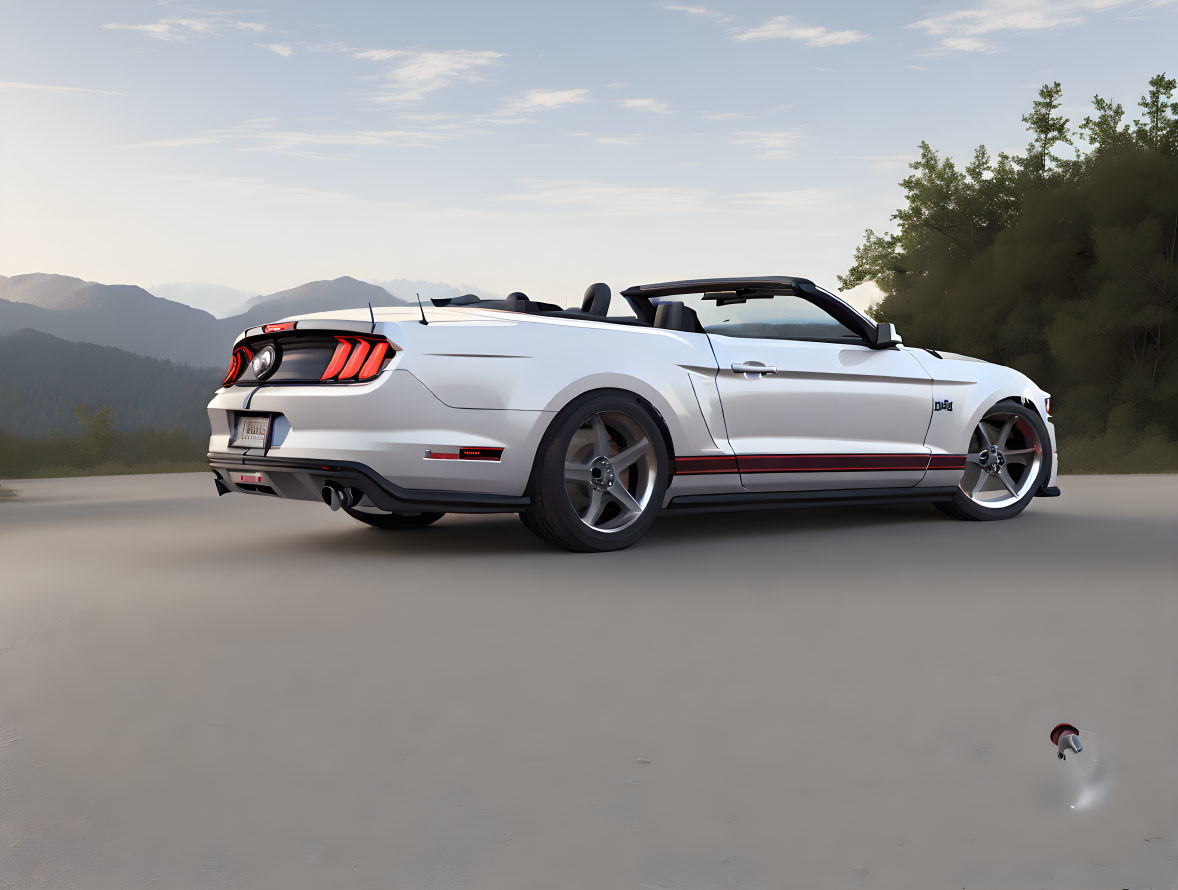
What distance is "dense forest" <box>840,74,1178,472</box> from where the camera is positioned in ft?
75.6

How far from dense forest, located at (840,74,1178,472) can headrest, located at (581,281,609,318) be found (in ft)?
50.7

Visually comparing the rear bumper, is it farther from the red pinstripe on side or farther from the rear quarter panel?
the red pinstripe on side

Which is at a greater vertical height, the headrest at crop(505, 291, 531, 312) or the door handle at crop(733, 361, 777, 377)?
the headrest at crop(505, 291, 531, 312)

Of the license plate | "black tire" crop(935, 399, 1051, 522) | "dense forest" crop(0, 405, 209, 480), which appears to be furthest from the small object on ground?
"dense forest" crop(0, 405, 209, 480)

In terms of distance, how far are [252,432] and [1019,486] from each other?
5113 millimetres

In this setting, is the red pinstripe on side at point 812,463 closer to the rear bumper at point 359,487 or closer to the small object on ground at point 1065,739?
the rear bumper at point 359,487

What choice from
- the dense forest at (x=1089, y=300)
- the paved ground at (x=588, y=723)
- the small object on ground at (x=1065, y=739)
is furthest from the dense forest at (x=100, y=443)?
the small object on ground at (x=1065, y=739)

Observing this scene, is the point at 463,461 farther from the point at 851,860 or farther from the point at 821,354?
the point at 851,860

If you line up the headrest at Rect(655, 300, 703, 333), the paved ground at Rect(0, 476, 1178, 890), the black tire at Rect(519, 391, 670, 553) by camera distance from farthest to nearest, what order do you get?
the headrest at Rect(655, 300, 703, 333)
the black tire at Rect(519, 391, 670, 553)
the paved ground at Rect(0, 476, 1178, 890)

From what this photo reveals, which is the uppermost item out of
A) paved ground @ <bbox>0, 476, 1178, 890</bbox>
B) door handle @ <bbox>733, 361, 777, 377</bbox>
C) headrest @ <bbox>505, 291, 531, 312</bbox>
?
headrest @ <bbox>505, 291, 531, 312</bbox>

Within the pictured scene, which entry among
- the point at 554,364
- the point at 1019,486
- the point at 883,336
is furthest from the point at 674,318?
the point at 1019,486

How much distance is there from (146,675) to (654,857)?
6.75 ft

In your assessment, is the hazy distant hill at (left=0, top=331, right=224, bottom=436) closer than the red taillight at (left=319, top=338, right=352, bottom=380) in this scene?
No

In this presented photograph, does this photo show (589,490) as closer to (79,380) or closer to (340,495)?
(340,495)
